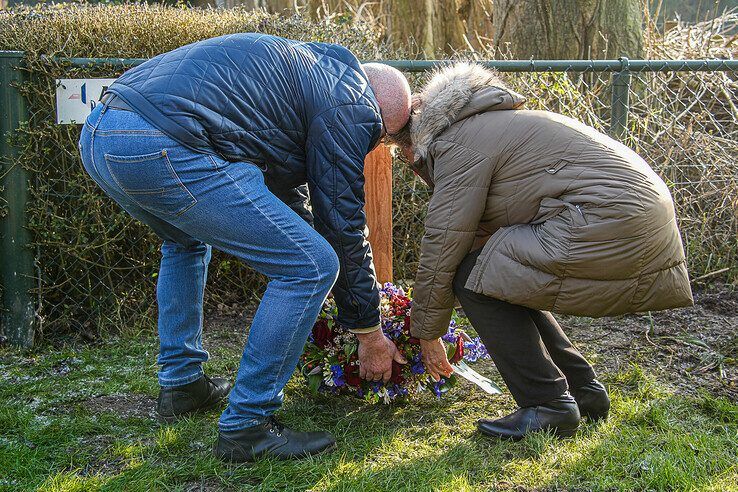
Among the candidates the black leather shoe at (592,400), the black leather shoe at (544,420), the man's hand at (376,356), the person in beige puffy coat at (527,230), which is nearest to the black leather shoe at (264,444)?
the man's hand at (376,356)

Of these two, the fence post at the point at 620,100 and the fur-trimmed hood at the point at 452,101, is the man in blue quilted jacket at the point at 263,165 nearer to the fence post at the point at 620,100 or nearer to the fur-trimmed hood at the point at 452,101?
the fur-trimmed hood at the point at 452,101

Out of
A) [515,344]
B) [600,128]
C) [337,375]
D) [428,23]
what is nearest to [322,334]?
[337,375]

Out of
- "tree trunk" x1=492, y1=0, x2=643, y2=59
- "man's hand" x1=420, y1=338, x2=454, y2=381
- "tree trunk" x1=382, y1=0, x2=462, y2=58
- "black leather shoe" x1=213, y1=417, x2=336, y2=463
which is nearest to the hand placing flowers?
"man's hand" x1=420, y1=338, x2=454, y2=381

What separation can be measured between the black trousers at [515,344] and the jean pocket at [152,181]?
42.0 inches

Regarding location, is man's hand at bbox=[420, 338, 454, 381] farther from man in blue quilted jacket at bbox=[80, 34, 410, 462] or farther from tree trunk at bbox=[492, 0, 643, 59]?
tree trunk at bbox=[492, 0, 643, 59]

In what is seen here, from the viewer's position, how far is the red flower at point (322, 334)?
3.25 metres

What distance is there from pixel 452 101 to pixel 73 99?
84.6 inches

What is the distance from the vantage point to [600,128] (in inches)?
199

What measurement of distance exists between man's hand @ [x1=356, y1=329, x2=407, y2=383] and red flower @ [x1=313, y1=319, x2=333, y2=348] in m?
0.28

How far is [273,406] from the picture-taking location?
9.08 feet

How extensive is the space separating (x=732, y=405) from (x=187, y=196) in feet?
7.87

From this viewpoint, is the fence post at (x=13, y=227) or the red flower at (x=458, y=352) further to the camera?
the fence post at (x=13, y=227)

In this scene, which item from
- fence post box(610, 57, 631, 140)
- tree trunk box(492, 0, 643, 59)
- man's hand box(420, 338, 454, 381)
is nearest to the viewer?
man's hand box(420, 338, 454, 381)

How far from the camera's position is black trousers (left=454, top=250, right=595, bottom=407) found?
2865mm
